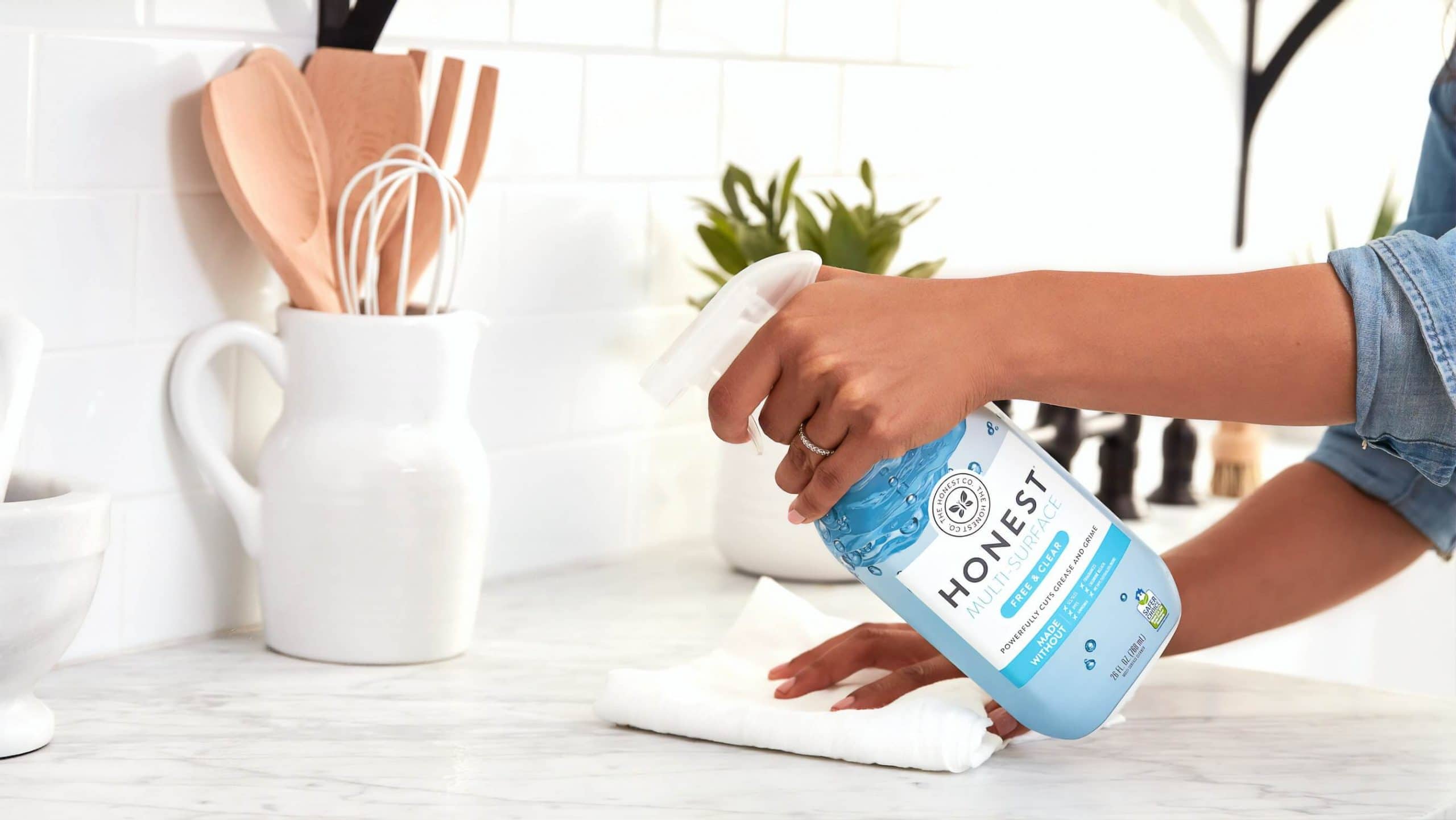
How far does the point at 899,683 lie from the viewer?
79 centimetres

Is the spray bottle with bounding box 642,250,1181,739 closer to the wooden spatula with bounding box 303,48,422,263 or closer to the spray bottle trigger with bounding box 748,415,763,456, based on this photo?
the spray bottle trigger with bounding box 748,415,763,456

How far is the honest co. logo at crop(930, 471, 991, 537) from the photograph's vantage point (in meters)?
0.66

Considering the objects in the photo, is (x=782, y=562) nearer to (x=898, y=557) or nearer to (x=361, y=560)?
(x=361, y=560)

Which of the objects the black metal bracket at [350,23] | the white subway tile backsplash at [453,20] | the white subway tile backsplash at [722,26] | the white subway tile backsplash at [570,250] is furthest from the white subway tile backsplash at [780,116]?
the black metal bracket at [350,23]

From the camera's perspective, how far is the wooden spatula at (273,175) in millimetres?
868

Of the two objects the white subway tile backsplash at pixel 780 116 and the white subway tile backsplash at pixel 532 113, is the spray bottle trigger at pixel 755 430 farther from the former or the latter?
the white subway tile backsplash at pixel 780 116

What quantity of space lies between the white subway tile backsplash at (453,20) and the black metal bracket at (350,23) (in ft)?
0.07

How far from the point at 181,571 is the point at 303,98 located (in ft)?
0.93

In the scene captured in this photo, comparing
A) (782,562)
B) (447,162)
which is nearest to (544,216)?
(447,162)

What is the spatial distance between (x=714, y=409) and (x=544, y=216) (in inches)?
20.0

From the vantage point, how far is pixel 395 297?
94 cm

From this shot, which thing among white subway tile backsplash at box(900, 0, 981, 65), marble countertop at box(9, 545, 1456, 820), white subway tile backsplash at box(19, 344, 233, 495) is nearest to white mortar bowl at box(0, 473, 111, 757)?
marble countertop at box(9, 545, 1456, 820)

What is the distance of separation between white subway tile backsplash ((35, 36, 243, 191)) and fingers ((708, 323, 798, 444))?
411 mm

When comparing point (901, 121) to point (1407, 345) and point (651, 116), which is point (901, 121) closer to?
point (651, 116)
